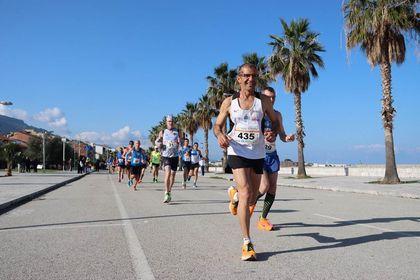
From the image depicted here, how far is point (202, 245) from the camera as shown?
19.1 ft

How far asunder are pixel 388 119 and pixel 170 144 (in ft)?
→ 41.9

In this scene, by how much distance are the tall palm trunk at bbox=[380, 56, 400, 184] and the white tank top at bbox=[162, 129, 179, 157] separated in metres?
12.5

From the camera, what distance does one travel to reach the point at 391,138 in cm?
2041

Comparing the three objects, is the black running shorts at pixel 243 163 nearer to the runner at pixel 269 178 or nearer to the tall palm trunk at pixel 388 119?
the runner at pixel 269 178

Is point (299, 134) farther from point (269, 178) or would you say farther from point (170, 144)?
point (269, 178)

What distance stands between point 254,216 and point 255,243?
3.04m

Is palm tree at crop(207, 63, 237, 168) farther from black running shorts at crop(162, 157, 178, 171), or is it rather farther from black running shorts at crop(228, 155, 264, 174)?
black running shorts at crop(228, 155, 264, 174)

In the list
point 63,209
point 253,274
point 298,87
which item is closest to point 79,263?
point 253,274

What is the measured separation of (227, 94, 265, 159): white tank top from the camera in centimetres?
522

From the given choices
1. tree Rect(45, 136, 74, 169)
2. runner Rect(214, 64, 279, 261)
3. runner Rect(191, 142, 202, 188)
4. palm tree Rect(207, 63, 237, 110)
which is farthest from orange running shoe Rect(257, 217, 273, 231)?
tree Rect(45, 136, 74, 169)

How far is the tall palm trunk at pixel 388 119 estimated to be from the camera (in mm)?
20312

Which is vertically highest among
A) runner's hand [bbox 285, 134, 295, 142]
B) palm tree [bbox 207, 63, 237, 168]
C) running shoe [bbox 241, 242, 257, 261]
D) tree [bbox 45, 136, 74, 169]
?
palm tree [bbox 207, 63, 237, 168]

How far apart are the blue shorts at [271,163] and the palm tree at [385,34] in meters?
14.2

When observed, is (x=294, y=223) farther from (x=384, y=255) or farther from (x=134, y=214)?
(x=134, y=214)
